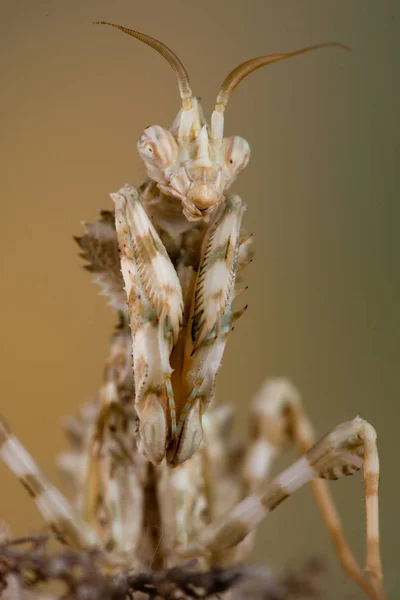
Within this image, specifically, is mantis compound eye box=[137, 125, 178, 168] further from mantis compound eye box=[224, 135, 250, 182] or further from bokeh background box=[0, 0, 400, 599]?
bokeh background box=[0, 0, 400, 599]

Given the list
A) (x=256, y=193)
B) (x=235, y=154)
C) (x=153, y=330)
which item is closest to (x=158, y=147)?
(x=235, y=154)

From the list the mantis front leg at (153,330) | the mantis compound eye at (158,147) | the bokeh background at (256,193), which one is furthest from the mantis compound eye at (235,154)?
the bokeh background at (256,193)

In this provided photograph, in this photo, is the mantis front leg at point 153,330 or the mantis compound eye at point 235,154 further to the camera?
the mantis compound eye at point 235,154

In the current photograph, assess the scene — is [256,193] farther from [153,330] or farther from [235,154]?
[153,330]

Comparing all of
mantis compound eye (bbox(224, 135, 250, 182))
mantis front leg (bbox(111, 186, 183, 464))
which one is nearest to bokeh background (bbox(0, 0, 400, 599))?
mantis compound eye (bbox(224, 135, 250, 182))

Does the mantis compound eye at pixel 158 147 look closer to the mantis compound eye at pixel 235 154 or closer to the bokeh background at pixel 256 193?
the mantis compound eye at pixel 235 154

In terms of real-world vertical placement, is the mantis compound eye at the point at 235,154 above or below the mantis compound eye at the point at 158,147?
below

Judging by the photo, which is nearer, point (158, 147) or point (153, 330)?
point (153, 330)
